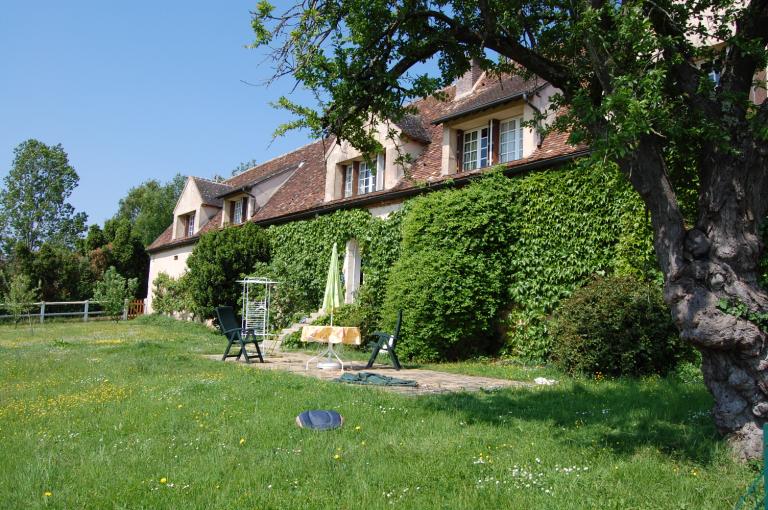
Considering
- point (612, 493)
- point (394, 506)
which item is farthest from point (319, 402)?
point (612, 493)

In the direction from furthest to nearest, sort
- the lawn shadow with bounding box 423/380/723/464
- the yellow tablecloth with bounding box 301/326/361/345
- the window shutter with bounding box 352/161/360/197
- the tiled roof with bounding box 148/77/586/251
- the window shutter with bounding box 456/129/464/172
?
the window shutter with bounding box 352/161/360/197 → the window shutter with bounding box 456/129/464/172 → the tiled roof with bounding box 148/77/586/251 → the yellow tablecloth with bounding box 301/326/361/345 → the lawn shadow with bounding box 423/380/723/464

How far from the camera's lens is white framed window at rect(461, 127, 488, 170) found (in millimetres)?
14584

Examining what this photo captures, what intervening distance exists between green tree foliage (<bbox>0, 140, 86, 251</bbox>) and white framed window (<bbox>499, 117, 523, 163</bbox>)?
147ft

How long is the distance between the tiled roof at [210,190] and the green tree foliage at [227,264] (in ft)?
25.3

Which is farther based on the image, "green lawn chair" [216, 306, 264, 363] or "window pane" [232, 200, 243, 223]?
"window pane" [232, 200, 243, 223]

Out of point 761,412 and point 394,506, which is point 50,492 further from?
point 761,412

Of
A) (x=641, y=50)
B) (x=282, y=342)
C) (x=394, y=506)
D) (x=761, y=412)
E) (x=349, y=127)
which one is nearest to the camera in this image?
(x=394, y=506)

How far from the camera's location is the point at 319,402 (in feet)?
21.8

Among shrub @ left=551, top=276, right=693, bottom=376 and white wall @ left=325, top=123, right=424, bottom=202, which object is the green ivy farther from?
white wall @ left=325, top=123, right=424, bottom=202

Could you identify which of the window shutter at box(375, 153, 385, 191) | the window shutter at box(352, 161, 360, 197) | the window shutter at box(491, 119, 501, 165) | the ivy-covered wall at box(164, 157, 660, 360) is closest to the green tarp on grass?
the ivy-covered wall at box(164, 157, 660, 360)

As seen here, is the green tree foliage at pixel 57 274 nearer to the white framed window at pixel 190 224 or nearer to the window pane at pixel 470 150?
the white framed window at pixel 190 224

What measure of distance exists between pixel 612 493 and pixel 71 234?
179ft

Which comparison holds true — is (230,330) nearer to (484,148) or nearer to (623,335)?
(623,335)

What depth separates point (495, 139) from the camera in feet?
46.8
